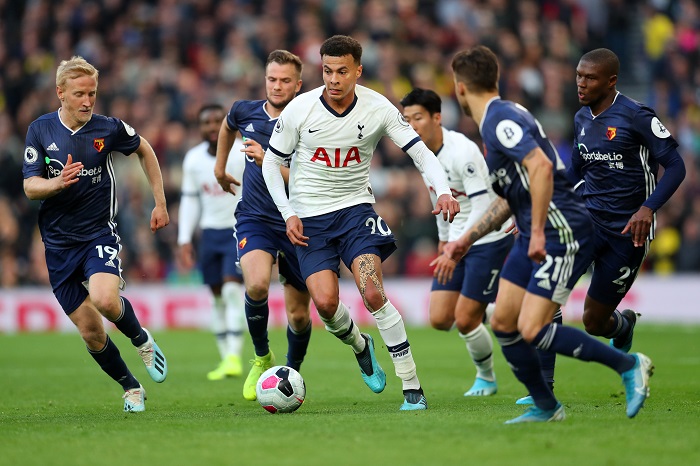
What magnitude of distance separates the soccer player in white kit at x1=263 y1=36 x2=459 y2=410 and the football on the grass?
0.58m

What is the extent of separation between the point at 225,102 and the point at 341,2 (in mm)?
3761

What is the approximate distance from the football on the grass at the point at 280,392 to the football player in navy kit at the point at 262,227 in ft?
3.46

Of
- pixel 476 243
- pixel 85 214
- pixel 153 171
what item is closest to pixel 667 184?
pixel 476 243

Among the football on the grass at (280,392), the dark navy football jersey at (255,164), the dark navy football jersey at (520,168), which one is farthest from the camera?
the dark navy football jersey at (255,164)

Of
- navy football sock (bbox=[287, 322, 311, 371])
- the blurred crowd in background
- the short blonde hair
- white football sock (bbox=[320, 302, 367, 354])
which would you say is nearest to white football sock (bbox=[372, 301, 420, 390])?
white football sock (bbox=[320, 302, 367, 354])

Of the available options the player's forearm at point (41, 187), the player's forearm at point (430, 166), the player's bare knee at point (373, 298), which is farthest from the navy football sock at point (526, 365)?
the player's forearm at point (41, 187)

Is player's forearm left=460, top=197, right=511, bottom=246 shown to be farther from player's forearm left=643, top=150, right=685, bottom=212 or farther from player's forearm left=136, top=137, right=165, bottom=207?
player's forearm left=136, top=137, right=165, bottom=207

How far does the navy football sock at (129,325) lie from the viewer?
8.90 metres

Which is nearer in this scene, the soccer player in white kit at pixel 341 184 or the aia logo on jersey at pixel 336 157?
the soccer player in white kit at pixel 341 184

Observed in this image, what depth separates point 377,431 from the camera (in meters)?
6.97

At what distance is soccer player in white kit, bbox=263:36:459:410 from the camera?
853 cm

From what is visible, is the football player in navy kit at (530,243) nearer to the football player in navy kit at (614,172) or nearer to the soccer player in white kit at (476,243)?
the football player in navy kit at (614,172)

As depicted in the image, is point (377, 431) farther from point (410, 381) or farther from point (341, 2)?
point (341, 2)

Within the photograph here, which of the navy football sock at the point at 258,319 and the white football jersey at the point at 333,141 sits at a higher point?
the white football jersey at the point at 333,141
